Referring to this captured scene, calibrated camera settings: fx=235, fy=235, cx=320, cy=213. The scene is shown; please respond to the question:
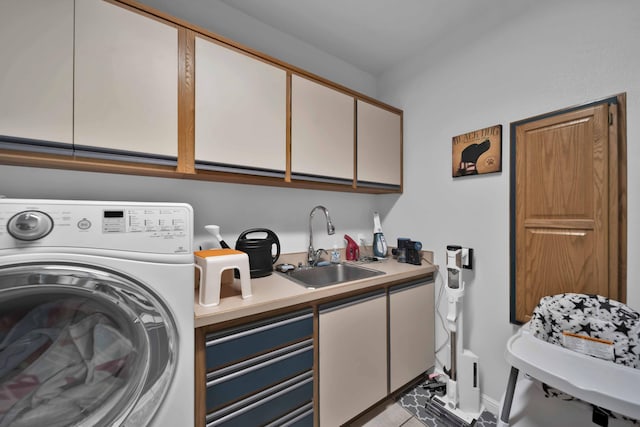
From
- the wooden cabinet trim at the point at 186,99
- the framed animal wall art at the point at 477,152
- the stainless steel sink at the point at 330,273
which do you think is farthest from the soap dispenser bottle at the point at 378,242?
the wooden cabinet trim at the point at 186,99

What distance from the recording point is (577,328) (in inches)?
41.1

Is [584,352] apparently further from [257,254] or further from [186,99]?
[186,99]

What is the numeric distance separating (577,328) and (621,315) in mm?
157

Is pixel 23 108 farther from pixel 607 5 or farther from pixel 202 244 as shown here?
pixel 607 5

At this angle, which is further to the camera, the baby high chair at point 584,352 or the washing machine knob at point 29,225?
the baby high chair at point 584,352

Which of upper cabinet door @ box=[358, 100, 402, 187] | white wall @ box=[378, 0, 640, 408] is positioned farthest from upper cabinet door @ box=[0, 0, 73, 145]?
white wall @ box=[378, 0, 640, 408]

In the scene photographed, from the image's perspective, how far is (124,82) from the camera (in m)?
1.00

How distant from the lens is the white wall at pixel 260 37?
1.43 metres

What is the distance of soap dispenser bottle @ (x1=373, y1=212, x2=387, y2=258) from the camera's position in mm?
2055

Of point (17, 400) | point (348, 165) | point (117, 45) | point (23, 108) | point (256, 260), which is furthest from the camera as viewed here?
point (348, 165)

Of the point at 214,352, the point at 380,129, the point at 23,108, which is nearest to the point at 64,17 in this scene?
the point at 23,108

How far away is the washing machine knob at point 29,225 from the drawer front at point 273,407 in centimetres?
85

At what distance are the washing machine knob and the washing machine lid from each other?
82 mm

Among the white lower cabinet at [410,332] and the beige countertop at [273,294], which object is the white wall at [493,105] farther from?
the beige countertop at [273,294]
